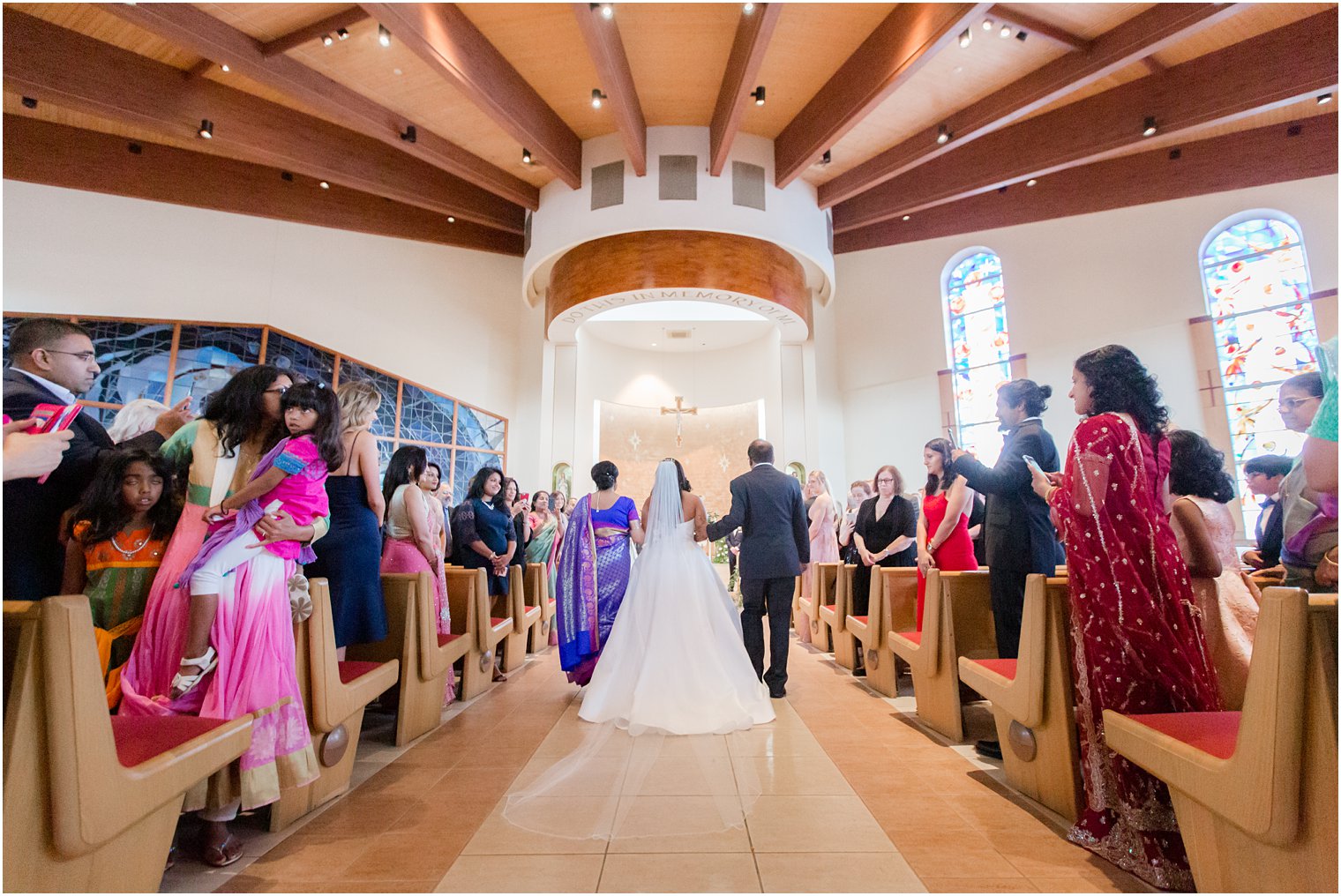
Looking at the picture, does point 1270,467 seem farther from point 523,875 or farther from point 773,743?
point 523,875

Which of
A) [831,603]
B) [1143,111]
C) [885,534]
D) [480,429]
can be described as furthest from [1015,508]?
[480,429]

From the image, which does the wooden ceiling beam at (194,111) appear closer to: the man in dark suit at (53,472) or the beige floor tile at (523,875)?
the man in dark suit at (53,472)

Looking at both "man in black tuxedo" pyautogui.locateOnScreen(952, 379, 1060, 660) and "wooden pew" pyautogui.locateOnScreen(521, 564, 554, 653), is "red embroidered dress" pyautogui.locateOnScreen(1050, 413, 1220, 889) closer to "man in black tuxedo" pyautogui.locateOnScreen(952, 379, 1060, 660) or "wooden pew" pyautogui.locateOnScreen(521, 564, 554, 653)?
"man in black tuxedo" pyautogui.locateOnScreen(952, 379, 1060, 660)

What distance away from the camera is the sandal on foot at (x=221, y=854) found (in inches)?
69.5

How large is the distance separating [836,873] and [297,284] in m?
8.74

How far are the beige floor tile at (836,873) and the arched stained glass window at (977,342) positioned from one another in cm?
800

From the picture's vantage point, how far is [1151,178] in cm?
783

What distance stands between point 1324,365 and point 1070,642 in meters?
1.02

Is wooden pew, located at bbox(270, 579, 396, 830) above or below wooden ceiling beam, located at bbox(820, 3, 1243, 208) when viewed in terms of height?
below

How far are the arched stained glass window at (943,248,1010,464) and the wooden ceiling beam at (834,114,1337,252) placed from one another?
577 millimetres

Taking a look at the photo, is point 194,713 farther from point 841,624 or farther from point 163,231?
point 163,231

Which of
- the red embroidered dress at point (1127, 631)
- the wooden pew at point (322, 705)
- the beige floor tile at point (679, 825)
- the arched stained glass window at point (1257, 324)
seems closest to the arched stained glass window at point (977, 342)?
the arched stained glass window at point (1257, 324)

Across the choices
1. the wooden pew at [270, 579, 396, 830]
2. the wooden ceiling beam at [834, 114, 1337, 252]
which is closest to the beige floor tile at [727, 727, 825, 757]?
→ the wooden pew at [270, 579, 396, 830]

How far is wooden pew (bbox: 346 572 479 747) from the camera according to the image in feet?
9.39
